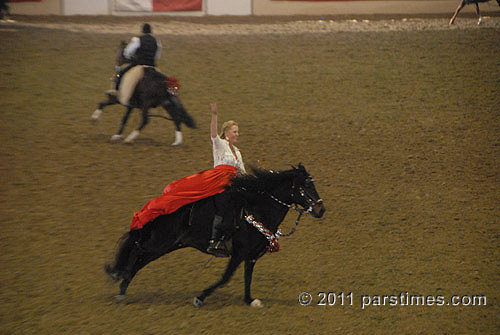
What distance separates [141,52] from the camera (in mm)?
11742

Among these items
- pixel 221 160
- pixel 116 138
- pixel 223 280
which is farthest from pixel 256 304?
pixel 116 138

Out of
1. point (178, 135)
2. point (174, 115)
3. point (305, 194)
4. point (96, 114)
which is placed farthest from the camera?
point (96, 114)

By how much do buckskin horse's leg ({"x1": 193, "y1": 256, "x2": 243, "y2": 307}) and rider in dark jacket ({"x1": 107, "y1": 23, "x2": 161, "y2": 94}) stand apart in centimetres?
588

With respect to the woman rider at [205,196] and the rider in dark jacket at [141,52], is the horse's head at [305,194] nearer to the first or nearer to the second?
the woman rider at [205,196]

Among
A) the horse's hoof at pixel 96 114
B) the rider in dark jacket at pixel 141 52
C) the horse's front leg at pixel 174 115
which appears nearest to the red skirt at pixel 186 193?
the horse's front leg at pixel 174 115

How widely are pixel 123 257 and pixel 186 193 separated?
3.26 ft

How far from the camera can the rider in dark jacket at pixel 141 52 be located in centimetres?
1171

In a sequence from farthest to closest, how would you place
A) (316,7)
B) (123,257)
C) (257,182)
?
(316,7) < (123,257) < (257,182)

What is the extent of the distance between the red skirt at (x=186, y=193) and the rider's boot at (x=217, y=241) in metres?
0.31

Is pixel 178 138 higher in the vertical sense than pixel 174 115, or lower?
lower

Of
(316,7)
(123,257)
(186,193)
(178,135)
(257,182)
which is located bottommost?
(123,257)

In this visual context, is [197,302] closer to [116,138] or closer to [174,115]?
[174,115]

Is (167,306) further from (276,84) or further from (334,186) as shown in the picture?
(276,84)

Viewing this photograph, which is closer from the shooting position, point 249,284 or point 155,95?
point 249,284
